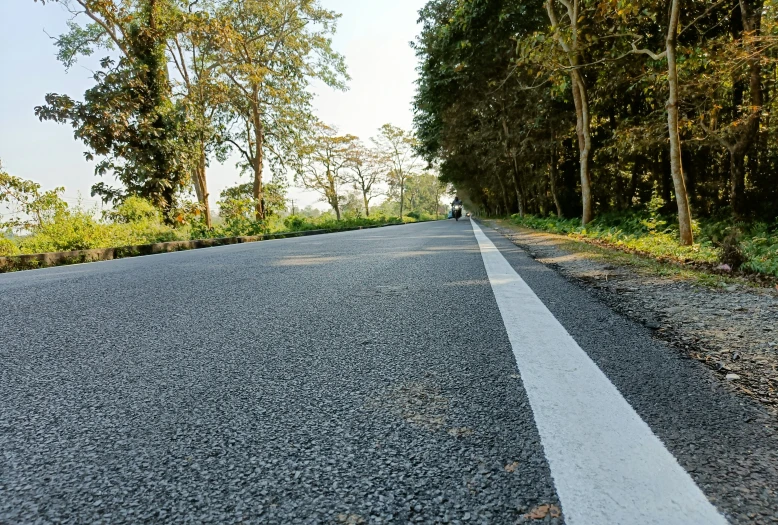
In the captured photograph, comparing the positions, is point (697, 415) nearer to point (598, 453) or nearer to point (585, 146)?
point (598, 453)

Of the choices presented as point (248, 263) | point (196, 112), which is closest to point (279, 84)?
point (196, 112)

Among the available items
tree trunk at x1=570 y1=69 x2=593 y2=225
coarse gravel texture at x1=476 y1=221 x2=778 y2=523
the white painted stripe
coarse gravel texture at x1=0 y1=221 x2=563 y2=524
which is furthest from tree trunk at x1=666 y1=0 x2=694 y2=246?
the white painted stripe

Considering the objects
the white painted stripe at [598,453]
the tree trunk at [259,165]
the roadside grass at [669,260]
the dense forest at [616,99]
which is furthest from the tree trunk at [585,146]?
the tree trunk at [259,165]

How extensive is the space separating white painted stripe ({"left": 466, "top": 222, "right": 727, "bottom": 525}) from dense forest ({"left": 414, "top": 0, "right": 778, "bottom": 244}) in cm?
644

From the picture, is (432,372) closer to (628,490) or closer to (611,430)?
(611,430)

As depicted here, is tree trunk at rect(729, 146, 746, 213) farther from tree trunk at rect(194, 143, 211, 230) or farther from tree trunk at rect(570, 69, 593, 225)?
tree trunk at rect(194, 143, 211, 230)

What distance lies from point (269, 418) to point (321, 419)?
0.15 meters

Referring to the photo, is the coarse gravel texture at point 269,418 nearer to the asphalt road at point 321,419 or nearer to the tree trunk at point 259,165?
the asphalt road at point 321,419

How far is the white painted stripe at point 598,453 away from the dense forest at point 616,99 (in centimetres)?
644

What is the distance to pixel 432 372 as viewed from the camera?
1621 millimetres

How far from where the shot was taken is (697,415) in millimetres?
1241

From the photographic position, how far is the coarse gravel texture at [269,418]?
2.98 feet

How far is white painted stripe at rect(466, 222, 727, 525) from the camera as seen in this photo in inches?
33.9

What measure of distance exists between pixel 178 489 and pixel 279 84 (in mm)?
22774
